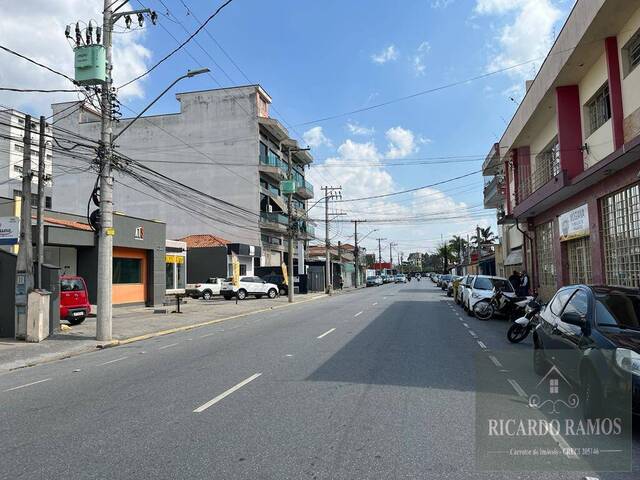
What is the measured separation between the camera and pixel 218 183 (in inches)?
2012

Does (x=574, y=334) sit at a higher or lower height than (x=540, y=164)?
lower

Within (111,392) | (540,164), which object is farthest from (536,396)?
(540,164)

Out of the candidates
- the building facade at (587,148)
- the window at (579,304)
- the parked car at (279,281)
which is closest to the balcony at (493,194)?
the building facade at (587,148)

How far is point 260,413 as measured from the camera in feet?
20.2

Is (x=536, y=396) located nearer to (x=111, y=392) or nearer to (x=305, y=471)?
(x=305, y=471)

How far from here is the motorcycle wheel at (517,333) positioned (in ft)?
40.1

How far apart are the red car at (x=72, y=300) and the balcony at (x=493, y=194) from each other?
2673cm

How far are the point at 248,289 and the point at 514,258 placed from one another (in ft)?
60.8

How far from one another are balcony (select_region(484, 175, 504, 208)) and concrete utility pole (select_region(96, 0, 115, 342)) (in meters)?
26.7

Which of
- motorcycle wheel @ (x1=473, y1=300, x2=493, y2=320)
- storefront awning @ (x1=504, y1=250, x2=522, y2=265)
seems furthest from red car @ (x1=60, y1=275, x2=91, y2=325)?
storefront awning @ (x1=504, y1=250, x2=522, y2=265)

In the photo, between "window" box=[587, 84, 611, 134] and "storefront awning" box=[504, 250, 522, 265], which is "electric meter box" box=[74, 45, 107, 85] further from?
"storefront awning" box=[504, 250, 522, 265]

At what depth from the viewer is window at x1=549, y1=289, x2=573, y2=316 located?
7402 millimetres

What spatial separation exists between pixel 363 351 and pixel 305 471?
662 centimetres

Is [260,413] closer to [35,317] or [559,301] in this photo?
[559,301]
